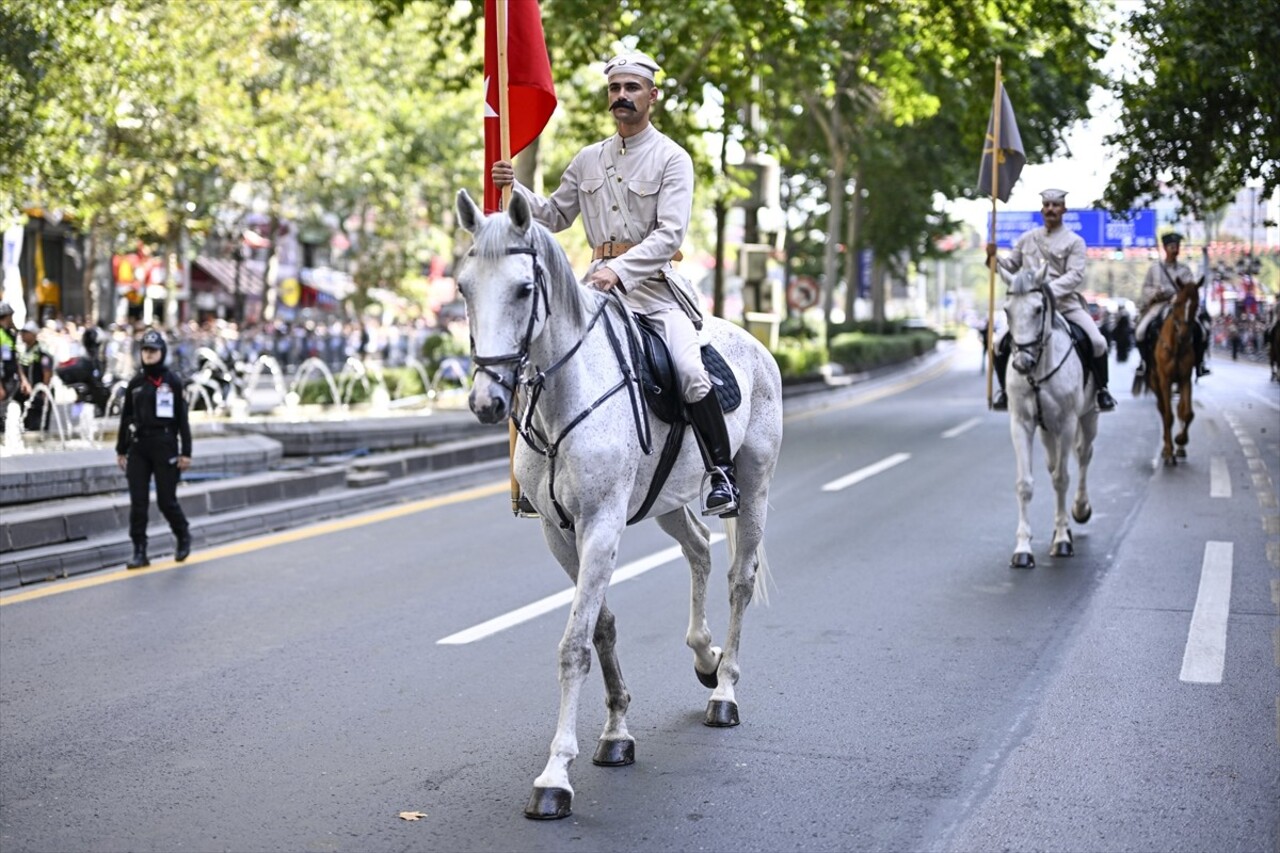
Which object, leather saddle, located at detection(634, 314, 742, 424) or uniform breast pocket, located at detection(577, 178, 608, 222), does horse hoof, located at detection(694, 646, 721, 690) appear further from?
uniform breast pocket, located at detection(577, 178, 608, 222)

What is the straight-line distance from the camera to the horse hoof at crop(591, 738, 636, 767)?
6.61 metres

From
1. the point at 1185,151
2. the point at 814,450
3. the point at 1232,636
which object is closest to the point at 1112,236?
the point at 1185,151

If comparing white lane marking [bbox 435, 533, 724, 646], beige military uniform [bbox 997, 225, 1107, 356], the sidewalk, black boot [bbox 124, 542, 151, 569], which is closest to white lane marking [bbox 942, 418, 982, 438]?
the sidewalk

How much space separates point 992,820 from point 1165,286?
49.6 ft

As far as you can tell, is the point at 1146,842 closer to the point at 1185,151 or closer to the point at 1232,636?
the point at 1232,636

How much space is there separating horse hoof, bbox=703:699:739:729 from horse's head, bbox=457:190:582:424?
211 cm

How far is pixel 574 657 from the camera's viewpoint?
6.10 m

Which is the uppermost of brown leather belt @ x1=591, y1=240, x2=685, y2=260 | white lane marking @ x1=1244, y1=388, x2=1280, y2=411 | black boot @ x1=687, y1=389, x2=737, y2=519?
brown leather belt @ x1=591, y1=240, x2=685, y2=260

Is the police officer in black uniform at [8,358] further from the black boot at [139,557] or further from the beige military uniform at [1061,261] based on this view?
the beige military uniform at [1061,261]

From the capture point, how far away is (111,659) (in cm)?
908

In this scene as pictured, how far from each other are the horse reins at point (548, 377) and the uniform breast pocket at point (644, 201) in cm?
37

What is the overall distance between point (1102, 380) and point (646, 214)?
7.55m

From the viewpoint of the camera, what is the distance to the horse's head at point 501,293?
18.6 ft

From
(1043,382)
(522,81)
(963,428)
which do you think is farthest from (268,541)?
(963,428)
